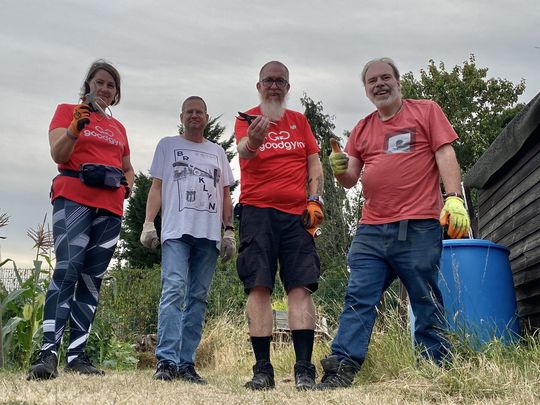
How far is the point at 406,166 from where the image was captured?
3.79 m

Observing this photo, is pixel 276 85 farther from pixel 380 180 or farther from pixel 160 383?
pixel 160 383

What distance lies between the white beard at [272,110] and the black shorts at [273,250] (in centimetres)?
54

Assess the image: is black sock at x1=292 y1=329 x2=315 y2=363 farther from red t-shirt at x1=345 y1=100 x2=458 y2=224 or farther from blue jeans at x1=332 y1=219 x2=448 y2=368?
red t-shirt at x1=345 y1=100 x2=458 y2=224

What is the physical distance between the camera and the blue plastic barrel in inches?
173

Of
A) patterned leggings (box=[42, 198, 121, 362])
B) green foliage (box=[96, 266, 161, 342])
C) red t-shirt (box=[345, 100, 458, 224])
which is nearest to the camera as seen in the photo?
red t-shirt (box=[345, 100, 458, 224])

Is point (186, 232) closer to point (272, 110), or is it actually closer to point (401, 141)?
point (272, 110)

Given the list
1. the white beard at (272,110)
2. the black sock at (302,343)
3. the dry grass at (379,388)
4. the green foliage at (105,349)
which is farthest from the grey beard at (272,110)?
the green foliage at (105,349)

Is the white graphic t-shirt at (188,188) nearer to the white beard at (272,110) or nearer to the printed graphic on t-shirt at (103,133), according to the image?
the printed graphic on t-shirt at (103,133)

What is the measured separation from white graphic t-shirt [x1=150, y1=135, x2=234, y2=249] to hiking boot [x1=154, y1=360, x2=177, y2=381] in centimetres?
71

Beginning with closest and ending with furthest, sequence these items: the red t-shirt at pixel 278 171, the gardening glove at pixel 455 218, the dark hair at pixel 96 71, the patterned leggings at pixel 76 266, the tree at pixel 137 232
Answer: the gardening glove at pixel 455 218 → the red t-shirt at pixel 278 171 → the patterned leggings at pixel 76 266 → the dark hair at pixel 96 71 → the tree at pixel 137 232

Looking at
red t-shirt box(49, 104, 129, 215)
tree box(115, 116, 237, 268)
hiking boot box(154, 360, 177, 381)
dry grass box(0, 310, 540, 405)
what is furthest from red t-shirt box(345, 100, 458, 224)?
tree box(115, 116, 237, 268)

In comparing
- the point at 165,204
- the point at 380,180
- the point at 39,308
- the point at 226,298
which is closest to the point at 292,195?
the point at 380,180

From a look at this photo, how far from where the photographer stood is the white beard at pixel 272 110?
4.05 m

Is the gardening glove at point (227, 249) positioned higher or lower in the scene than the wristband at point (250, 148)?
lower
